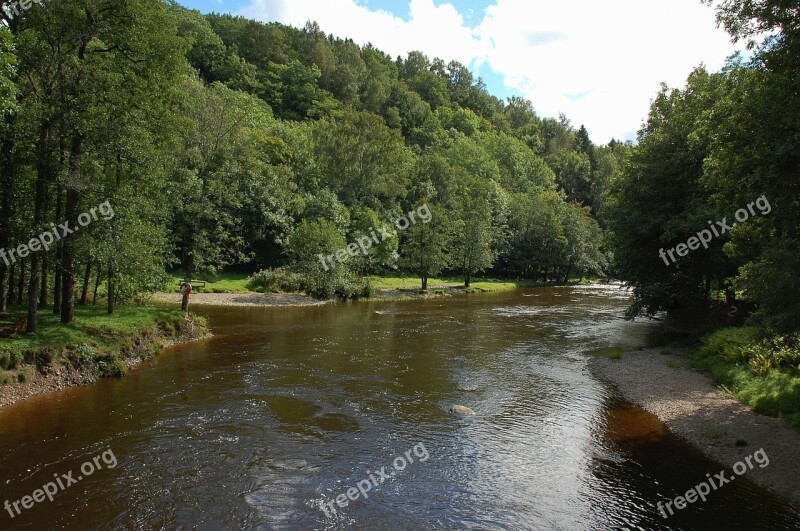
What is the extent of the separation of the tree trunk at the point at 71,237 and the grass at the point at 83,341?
0.68m

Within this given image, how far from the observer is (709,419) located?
15875 millimetres

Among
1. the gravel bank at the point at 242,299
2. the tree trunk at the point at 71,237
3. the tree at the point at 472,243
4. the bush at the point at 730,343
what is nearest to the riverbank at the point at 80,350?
the tree trunk at the point at 71,237

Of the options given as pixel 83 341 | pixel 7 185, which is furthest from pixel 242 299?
pixel 7 185

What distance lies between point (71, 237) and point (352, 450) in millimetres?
13635

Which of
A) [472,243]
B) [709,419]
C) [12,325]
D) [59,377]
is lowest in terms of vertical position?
[709,419]

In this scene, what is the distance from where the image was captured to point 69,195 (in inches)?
763

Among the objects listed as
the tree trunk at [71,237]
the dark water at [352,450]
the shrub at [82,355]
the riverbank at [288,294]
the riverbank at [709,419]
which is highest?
the tree trunk at [71,237]

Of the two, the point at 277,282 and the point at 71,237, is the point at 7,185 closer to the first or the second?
the point at 71,237

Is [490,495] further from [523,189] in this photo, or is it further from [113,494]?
[523,189]

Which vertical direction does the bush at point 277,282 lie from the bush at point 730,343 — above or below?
above

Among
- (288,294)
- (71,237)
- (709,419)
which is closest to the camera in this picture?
(709,419)

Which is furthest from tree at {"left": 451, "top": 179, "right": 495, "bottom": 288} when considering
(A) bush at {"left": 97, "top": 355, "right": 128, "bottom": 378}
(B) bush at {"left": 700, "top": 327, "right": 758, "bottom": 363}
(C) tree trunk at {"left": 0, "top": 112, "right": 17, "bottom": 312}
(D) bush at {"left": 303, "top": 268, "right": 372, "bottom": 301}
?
(C) tree trunk at {"left": 0, "top": 112, "right": 17, "bottom": 312}

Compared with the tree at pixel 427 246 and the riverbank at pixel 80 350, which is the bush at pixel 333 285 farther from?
the riverbank at pixel 80 350

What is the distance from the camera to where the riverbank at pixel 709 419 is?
12.4 metres
